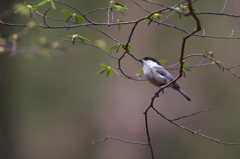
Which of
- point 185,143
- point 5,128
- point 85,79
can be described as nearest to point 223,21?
point 185,143

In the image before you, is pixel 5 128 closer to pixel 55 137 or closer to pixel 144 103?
pixel 55 137

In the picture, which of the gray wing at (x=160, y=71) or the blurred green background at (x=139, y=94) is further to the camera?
the blurred green background at (x=139, y=94)

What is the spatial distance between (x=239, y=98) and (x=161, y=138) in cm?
224

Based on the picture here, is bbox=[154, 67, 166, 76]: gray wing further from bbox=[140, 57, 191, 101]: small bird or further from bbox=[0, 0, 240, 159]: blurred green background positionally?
bbox=[0, 0, 240, 159]: blurred green background

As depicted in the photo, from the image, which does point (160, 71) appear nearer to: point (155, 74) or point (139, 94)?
point (155, 74)

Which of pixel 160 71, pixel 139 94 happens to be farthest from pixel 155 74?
pixel 139 94

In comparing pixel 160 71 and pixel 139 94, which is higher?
pixel 160 71

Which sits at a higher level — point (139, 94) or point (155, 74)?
point (155, 74)

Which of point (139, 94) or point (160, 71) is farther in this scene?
point (139, 94)

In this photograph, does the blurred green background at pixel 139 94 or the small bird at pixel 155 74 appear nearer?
the small bird at pixel 155 74

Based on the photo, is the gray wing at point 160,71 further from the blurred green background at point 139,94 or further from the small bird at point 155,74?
the blurred green background at point 139,94

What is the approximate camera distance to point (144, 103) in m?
6.54

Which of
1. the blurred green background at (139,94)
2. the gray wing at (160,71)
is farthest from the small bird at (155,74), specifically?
the blurred green background at (139,94)

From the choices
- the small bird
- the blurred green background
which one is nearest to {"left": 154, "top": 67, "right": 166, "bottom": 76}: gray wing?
the small bird
